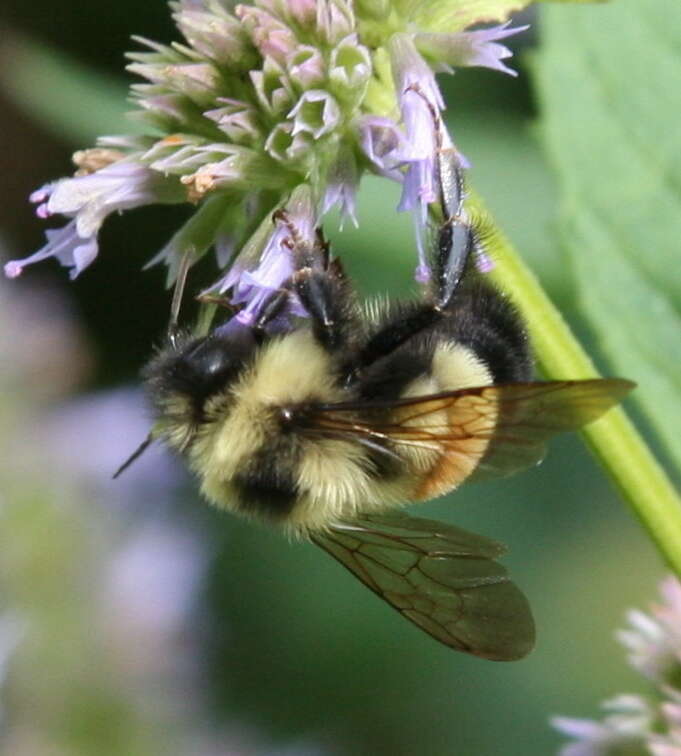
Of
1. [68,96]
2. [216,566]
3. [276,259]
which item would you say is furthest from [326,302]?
[216,566]

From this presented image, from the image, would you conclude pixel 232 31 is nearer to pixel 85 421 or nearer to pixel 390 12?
pixel 390 12

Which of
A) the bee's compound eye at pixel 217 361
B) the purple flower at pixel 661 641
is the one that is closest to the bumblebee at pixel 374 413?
the bee's compound eye at pixel 217 361

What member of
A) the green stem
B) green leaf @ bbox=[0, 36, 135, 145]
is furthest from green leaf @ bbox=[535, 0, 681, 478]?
green leaf @ bbox=[0, 36, 135, 145]

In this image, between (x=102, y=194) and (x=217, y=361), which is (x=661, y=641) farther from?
(x=102, y=194)

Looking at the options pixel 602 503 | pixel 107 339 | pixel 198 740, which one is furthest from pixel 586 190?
pixel 107 339

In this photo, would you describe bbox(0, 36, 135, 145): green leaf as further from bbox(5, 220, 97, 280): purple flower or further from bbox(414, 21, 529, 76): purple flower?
bbox(414, 21, 529, 76): purple flower

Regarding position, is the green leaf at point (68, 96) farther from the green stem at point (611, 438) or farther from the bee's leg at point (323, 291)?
the green stem at point (611, 438)
